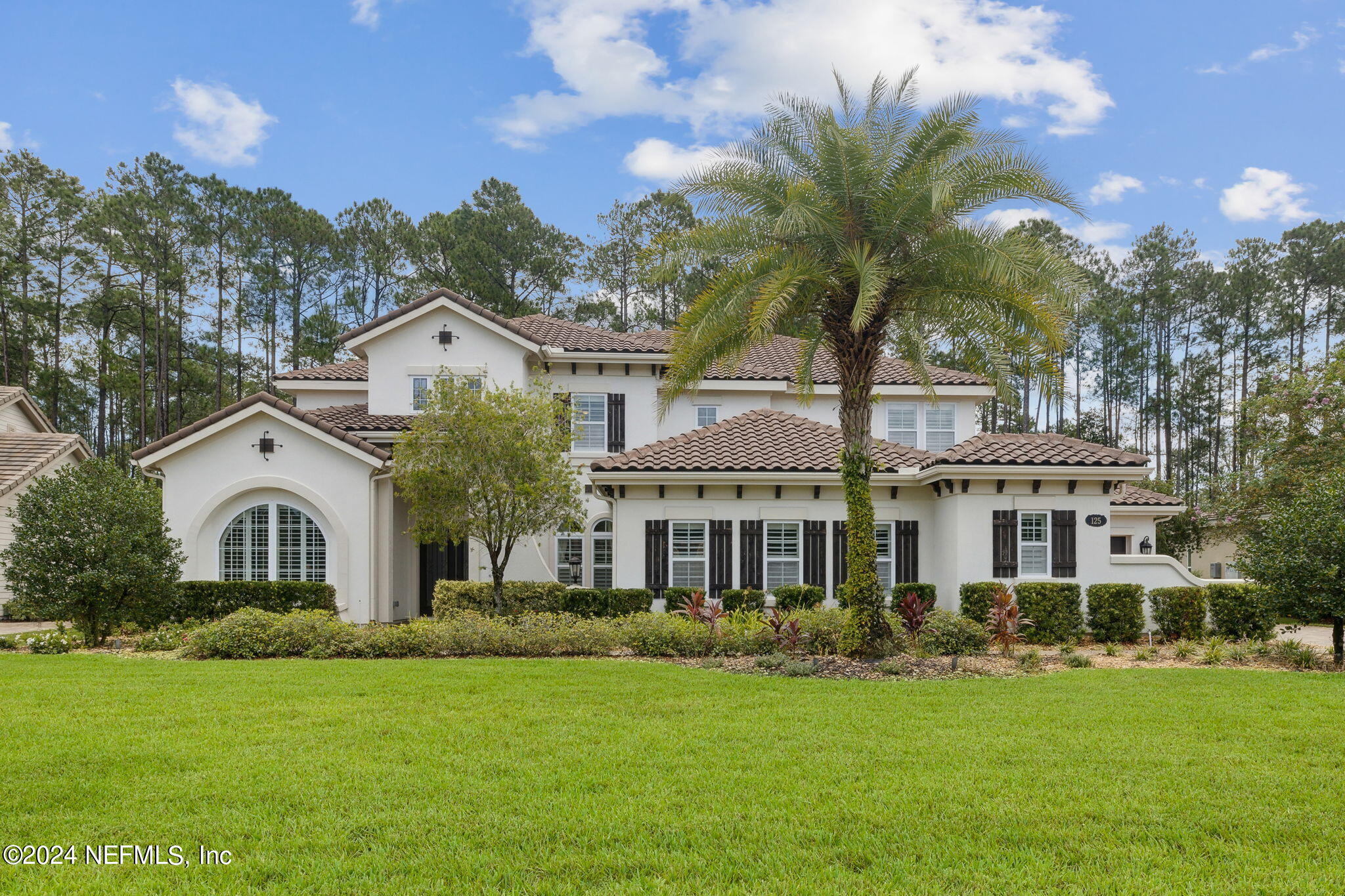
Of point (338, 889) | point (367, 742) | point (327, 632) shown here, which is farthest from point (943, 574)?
point (338, 889)

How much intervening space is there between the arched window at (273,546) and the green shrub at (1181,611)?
1742 cm

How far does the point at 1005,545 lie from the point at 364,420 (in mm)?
15654

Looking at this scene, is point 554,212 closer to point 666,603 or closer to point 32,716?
point 666,603

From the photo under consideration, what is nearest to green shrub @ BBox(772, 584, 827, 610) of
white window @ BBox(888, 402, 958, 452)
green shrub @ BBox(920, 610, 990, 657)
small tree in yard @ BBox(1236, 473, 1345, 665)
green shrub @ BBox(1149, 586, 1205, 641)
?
green shrub @ BBox(920, 610, 990, 657)

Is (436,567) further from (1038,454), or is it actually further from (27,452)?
(1038,454)

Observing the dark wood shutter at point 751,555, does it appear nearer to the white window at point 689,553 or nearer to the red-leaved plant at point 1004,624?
the white window at point 689,553

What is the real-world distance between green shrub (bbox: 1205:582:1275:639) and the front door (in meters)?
17.1

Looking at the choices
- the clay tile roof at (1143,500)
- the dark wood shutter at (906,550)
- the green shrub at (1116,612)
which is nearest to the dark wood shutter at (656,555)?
the dark wood shutter at (906,550)

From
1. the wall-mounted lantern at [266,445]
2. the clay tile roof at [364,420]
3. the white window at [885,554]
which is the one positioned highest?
the clay tile roof at [364,420]

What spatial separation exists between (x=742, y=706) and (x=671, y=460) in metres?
8.99

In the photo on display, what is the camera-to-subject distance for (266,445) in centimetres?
1767

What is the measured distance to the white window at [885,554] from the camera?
17.7 metres

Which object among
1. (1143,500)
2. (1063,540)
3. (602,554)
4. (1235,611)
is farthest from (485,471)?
(1143,500)

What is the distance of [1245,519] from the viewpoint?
25.4 metres
